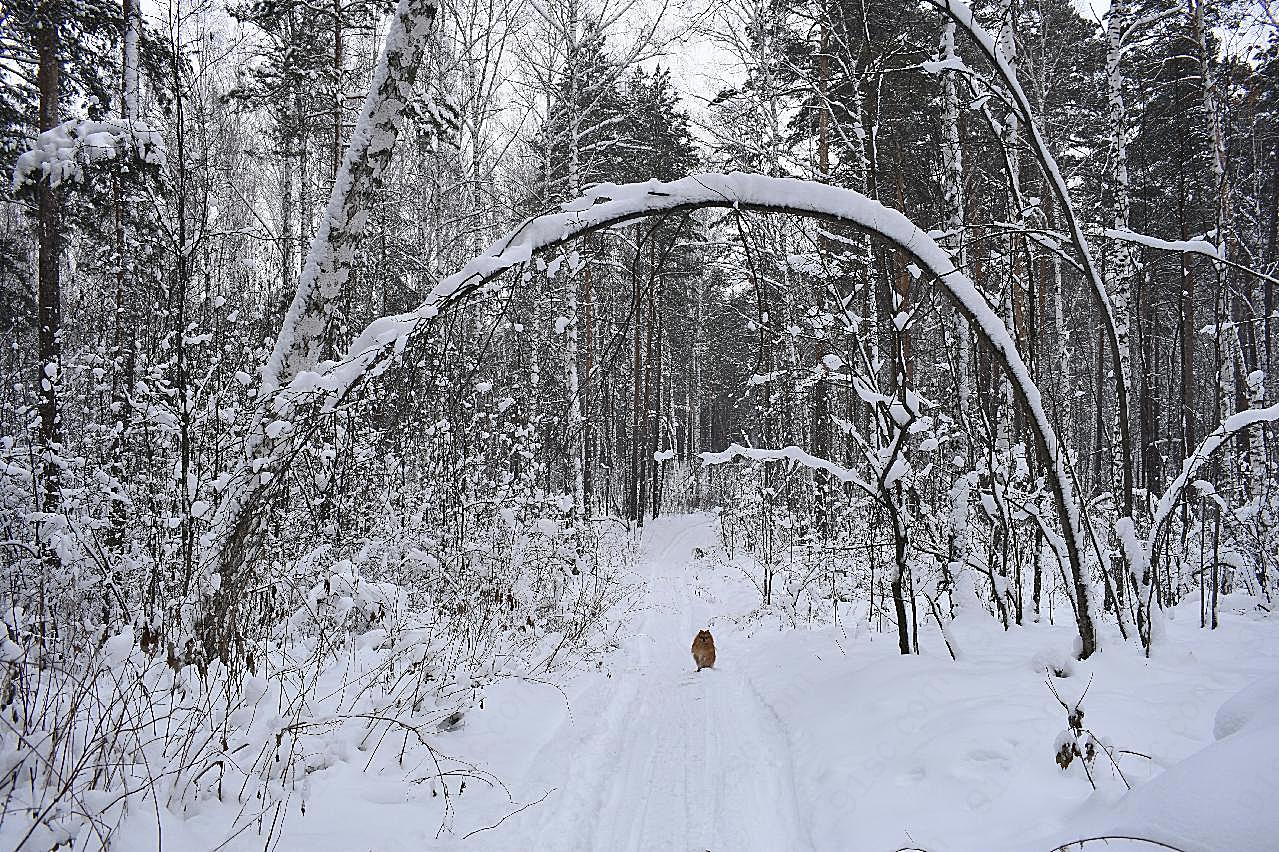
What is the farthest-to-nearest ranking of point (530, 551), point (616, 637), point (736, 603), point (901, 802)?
point (736, 603) < point (530, 551) < point (616, 637) < point (901, 802)

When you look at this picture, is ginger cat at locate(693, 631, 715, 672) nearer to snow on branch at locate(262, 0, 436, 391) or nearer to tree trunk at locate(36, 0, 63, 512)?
snow on branch at locate(262, 0, 436, 391)

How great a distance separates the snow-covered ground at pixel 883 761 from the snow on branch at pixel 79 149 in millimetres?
3271

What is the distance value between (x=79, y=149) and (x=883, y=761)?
18.1ft

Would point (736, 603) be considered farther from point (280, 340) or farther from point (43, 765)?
point (43, 765)

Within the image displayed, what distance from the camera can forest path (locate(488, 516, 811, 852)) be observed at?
2.99 metres

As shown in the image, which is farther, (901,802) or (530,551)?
(530,551)

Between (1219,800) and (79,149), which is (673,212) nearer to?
(1219,800)

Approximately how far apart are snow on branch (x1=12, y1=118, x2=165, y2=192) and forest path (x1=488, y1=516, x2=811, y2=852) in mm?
4005

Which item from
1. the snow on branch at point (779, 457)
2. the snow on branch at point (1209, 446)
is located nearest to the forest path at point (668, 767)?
the snow on branch at point (779, 457)

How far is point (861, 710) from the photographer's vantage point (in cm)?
382

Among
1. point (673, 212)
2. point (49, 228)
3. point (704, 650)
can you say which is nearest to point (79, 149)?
point (673, 212)

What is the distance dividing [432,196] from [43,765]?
12.5 m

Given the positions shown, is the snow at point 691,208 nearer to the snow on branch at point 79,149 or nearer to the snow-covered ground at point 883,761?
the snow-covered ground at point 883,761

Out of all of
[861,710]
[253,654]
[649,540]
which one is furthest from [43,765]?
[649,540]
